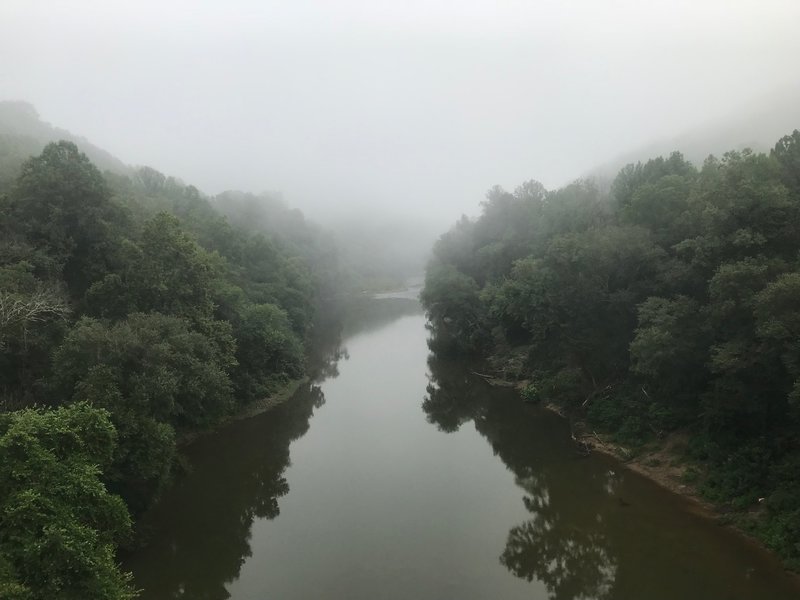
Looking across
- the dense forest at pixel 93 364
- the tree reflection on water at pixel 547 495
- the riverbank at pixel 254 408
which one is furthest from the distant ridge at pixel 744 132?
the dense forest at pixel 93 364

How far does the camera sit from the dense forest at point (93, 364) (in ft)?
45.3

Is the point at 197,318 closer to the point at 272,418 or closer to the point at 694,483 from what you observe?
the point at 272,418

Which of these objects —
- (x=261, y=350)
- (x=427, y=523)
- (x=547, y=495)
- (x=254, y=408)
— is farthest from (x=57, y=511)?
(x=261, y=350)

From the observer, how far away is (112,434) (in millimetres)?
16516

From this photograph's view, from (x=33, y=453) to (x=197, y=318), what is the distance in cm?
1700

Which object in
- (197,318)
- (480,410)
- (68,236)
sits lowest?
(480,410)

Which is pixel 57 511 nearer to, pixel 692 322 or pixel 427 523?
pixel 427 523

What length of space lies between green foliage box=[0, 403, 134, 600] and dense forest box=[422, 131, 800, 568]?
2166cm

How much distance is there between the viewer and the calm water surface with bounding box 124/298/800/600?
62.4 ft

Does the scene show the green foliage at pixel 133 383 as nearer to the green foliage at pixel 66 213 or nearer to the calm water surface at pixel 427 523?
the calm water surface at pixel 427 523

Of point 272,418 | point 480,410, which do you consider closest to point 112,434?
point 272,418

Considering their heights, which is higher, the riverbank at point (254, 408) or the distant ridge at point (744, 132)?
the distant ridge at point (744, 132)

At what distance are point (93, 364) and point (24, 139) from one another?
2147 inches

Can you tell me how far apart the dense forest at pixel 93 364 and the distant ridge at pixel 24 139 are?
40.0 ft
